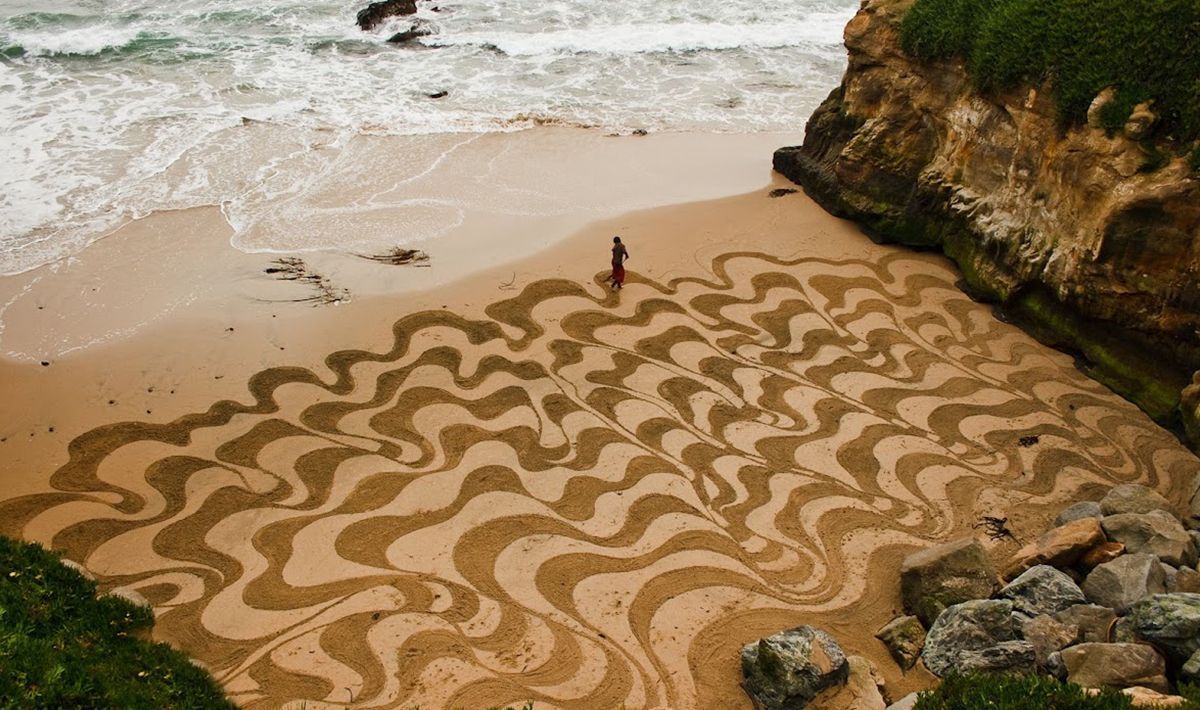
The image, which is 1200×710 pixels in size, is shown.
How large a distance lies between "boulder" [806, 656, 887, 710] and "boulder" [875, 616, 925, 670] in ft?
1.87

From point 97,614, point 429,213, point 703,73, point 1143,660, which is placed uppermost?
point 703,73

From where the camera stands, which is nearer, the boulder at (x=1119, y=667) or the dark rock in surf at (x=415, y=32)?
the boulder at (x=1119, y=667)

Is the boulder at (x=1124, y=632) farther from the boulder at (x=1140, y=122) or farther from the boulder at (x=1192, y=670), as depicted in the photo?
the boulder at (x=1140, y=122)

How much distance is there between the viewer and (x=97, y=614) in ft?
36.2

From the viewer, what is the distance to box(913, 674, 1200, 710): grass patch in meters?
8.80

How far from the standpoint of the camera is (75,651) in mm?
10016

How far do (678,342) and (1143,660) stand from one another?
9763 mm

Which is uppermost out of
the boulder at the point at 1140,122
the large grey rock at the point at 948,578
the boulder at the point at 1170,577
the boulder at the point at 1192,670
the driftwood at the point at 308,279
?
the boulder at the point at 1140,122

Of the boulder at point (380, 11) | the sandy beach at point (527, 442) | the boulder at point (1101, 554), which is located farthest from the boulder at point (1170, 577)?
the boulder at point (380, 11)

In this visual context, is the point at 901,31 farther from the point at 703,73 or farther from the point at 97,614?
the point at 97,614

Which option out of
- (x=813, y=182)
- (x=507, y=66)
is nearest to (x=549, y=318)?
(x=813, y=182)

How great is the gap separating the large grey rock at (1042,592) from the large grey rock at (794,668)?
7.81ft

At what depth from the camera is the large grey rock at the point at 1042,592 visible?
11.0 m

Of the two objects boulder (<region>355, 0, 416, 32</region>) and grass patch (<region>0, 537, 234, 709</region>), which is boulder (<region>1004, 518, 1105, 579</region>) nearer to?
grass patch (<region>0, 537, 234, 709</region>)
